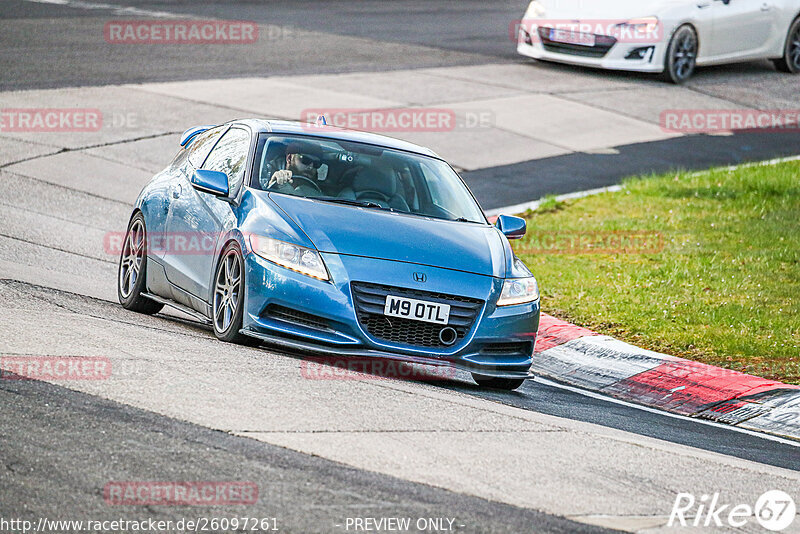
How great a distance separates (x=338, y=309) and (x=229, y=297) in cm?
86

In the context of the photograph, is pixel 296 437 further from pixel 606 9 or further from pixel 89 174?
pixel 606 9

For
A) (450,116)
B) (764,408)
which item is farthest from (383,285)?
Answer: (450,116)

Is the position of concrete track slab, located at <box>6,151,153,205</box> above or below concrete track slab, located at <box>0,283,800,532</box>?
below

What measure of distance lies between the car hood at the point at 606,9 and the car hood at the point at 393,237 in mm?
13275

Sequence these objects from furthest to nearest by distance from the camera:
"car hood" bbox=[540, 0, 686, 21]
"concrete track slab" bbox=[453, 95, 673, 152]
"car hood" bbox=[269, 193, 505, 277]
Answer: "car hood" bbox=[540, 0, 686, 21]
"concrete track slab" bbox=[453, 95, 673, 152]
"car hood" bbox=[269, 193, 505, 277]

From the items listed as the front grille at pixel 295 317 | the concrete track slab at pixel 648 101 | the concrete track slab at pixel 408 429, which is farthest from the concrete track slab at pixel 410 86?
the concrete track slab at pixel 408 429

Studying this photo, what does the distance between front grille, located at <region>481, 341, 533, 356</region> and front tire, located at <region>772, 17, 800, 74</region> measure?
1719 cm

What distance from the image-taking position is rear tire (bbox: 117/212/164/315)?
31.7 feet

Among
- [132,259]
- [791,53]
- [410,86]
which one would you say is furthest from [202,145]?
[791,53]

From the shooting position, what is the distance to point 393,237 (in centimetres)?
823

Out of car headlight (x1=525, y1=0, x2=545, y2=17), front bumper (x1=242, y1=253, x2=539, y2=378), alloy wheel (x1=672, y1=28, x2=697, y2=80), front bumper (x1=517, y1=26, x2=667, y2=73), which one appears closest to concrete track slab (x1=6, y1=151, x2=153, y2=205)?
front bumper (x1=242, y1=253, x2=539, y2=378)

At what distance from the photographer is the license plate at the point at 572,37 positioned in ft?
71.2

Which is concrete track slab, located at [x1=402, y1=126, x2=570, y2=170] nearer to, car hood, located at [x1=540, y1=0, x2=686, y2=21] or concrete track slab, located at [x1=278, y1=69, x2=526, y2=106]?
concrete track slab, located at [x1=278, y1=69, x2=526, y2=106]

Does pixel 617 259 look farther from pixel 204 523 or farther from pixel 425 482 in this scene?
pixel 204 523
